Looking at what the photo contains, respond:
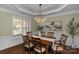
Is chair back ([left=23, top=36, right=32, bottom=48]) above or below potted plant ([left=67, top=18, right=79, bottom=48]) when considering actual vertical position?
below

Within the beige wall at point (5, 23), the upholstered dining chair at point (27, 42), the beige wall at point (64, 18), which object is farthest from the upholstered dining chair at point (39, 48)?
the beige wall at point (5, 23)

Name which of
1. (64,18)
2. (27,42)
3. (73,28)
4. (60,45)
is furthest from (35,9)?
(73,28)

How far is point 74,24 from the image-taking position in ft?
12.7

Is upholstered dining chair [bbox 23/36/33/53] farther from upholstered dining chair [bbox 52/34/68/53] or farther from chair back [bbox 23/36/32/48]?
upholstered dining chair [bbox 52/34/68/53]

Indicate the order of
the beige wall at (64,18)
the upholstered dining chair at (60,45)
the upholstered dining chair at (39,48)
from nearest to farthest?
the upholstered dining chair at (39,48)
the upholstered dining chair at (60,45)
the beige wall at (64,18)

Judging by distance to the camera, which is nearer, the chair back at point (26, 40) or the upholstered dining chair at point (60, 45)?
the upholstered dining chair at point (60, 45)

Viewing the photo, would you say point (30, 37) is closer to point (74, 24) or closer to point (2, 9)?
point (2, 9)

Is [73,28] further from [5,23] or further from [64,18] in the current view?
[5,23]

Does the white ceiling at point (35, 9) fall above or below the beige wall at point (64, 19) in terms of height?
above

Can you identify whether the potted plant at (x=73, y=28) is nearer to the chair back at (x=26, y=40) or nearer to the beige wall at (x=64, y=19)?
the beige wall at (x=64, y=19)

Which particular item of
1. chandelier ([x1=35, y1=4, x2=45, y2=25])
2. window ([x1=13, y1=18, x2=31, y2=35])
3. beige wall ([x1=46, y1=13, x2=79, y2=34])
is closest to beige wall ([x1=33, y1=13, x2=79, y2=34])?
beige wall ([x1=46, y1=13, x2=79, y2=34])
